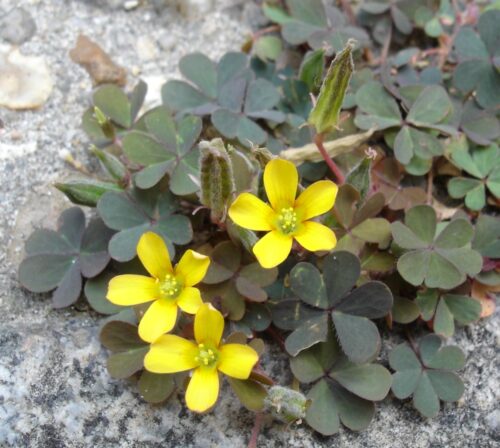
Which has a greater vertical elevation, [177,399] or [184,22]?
[184,22]

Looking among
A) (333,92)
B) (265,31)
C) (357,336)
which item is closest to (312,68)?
(265,31)

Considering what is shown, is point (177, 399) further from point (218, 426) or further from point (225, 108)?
point (225, 108)

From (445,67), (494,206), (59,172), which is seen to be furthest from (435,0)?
(59,172)

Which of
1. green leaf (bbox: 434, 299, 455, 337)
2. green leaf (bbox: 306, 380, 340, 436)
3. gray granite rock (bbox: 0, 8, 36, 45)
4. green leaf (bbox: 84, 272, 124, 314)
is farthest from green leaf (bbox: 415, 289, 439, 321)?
gray granite rock (bbox: 0, 8, 36, 45)

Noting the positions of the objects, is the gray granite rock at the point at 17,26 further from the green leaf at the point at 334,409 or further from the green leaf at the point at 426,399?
the green leaf at the point at 426,399

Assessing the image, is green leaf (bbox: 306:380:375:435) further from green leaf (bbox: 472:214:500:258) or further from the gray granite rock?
the gray granite rock
